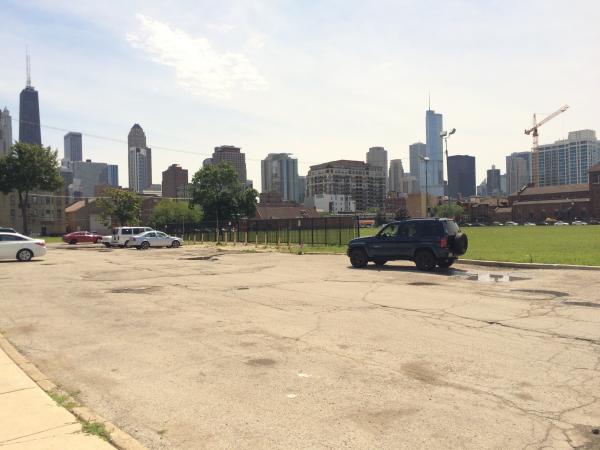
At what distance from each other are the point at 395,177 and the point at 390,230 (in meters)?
176

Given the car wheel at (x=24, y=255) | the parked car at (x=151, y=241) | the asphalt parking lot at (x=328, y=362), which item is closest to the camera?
the asphalt parking lot at (x=328, y=362)

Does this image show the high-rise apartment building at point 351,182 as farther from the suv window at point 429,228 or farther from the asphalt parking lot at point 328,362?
the asphalt parking lot at point 328,362

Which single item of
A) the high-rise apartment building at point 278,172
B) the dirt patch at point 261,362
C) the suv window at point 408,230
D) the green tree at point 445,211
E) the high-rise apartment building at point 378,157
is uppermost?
the high-rise apartment building at point 378,157

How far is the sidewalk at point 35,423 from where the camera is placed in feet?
14.1

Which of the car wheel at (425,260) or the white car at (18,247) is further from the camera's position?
the white car at (18,247)

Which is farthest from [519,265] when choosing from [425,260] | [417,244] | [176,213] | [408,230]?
[176,213]

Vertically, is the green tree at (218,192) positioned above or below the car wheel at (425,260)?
above

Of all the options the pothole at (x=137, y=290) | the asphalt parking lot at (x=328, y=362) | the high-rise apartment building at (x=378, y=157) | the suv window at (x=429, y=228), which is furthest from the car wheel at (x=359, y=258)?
the high-rise apartment building at (x=378, y=157)

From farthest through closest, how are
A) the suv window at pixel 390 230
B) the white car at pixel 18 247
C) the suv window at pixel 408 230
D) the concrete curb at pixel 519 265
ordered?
the white car at pixel 18 247, the suv window at pixel 390 230, the suv window at pixel 408 230, the concrete curb at pixel 519 265

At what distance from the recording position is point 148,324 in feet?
31.6

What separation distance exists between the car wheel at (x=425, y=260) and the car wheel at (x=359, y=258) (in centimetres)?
239

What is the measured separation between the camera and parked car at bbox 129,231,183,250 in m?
40.9

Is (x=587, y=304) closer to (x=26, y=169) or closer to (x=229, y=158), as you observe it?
(x=26, y=169)

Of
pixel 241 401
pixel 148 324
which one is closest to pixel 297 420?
pixel 241 401
